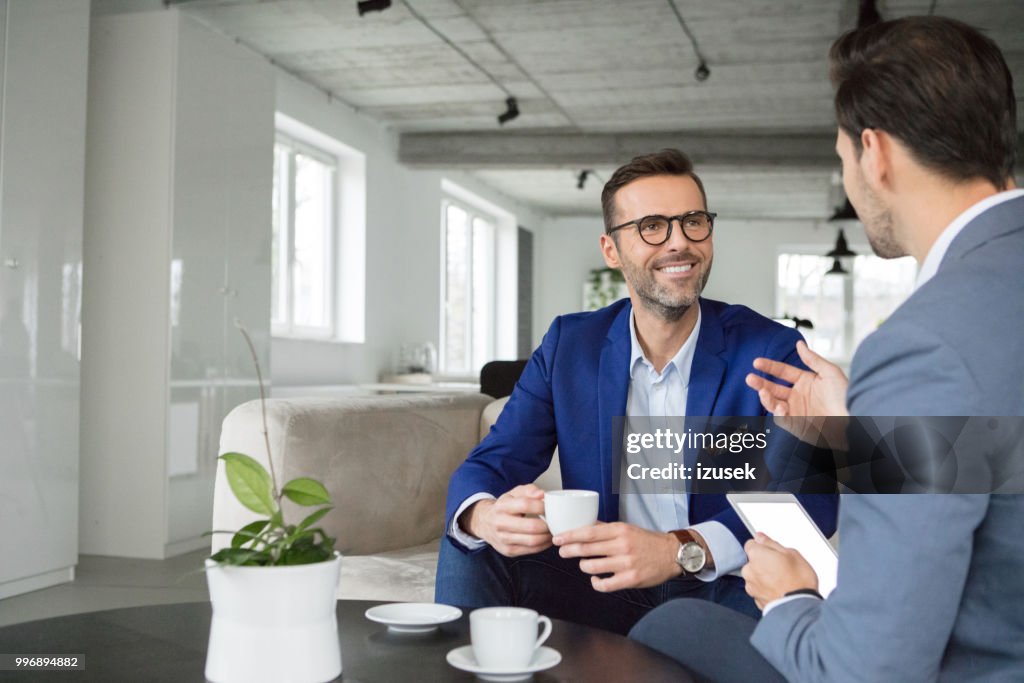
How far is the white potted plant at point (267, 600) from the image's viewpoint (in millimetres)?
942

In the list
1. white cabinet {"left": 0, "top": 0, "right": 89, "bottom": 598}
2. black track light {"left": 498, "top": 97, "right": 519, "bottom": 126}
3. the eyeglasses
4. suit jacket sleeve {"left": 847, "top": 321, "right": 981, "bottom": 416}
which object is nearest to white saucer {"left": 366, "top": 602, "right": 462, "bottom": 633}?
suit jacket sleeve {"left": 847, "top": 321, "right": 981, "bottom": 416}

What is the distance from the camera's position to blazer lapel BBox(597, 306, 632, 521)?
1.92 meters

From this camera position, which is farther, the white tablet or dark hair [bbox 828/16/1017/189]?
the white tablet

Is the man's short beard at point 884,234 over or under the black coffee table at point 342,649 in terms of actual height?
over

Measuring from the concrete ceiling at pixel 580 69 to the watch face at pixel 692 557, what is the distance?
14.9 ft

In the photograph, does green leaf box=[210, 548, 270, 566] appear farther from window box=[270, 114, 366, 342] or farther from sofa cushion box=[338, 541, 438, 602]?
window box=[270, 114, 366, 342]

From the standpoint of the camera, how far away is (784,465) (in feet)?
6.08

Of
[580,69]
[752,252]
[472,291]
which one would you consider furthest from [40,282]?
[752,252]

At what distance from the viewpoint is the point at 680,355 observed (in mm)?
1963

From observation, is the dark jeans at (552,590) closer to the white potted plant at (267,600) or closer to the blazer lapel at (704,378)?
the blazer lapel at (704,378)

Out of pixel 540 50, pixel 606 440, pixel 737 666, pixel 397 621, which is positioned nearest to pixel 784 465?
pixel 606 440

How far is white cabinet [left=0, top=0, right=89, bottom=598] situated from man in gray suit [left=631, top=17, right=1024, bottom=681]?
11.8ft

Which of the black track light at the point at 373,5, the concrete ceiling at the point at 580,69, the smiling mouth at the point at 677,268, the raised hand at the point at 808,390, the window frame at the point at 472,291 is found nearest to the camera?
the raised hand at the point at 808,390

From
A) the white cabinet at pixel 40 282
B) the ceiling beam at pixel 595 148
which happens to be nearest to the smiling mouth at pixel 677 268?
the white cabinet at pixel 40 282
